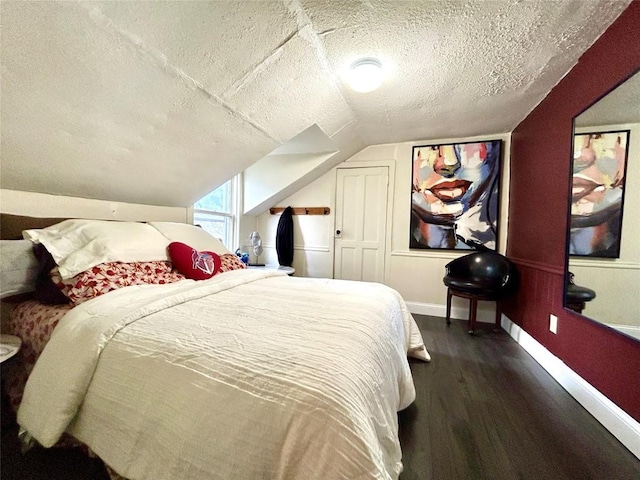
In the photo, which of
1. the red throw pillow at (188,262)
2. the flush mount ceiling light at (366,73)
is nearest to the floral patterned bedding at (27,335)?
the red throw pillow at (188,262)

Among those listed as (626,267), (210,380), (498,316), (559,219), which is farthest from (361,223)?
(210,380)

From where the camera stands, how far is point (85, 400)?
0.90 m

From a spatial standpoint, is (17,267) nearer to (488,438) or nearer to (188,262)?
(188,262)

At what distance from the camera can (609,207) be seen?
1.46 metres

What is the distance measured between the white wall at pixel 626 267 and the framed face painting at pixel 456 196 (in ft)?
5.11

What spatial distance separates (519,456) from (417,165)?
2.93m

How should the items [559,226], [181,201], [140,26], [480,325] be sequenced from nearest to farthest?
[140,26] < [559,226] < [181,201] < [480,325]

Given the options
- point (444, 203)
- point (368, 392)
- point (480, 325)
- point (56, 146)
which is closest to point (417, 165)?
point (444, 203)

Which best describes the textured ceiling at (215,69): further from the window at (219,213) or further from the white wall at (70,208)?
the window at (219,213)

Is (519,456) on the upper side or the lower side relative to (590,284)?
lower

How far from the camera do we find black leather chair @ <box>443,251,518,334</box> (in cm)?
256

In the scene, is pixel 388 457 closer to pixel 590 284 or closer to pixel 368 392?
pixel 368 392

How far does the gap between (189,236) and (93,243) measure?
2.36ft

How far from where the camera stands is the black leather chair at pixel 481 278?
101 inches
